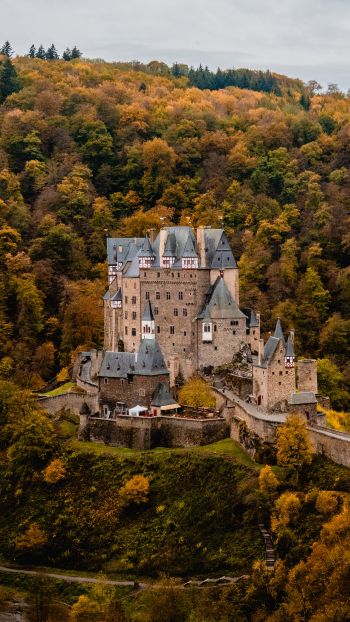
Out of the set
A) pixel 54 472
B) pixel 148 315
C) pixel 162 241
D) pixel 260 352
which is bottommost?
pixel 54 472

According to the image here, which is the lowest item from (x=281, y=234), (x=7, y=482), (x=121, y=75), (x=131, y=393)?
(x=7, y=482)

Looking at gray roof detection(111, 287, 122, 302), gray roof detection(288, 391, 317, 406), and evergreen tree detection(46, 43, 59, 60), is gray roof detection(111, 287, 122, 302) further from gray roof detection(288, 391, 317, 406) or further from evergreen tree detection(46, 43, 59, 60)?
evergreen tree detection(46, 43, 59, 60)

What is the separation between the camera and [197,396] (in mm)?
59156

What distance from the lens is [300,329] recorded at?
85.8 meters

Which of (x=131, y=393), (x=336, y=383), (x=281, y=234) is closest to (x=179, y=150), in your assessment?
(x=281, y=234)

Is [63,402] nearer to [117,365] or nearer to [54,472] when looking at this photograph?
[117,365]

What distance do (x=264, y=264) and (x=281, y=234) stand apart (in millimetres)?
7117

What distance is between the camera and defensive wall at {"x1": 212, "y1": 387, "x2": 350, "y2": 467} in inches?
1929

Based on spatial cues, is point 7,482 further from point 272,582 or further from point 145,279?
point 272,582

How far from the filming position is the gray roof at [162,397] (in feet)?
192

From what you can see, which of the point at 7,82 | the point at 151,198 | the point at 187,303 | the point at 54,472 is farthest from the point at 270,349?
the point at 7,82

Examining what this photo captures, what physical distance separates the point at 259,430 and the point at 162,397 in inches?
319

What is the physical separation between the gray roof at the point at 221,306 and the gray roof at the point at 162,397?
577cm

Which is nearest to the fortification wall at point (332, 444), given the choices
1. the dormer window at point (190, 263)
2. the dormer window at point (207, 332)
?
the dormer window at point (207, 332)
